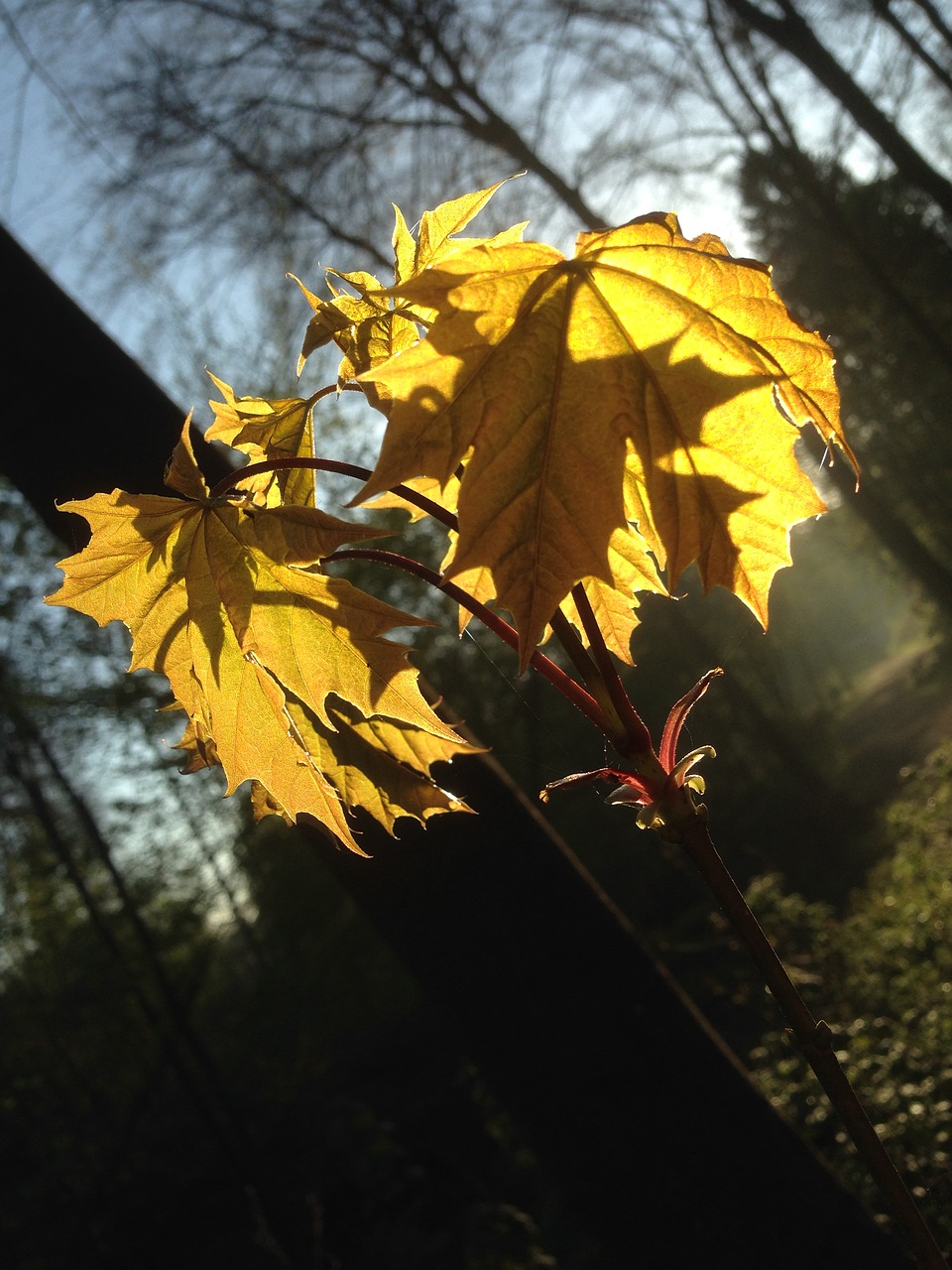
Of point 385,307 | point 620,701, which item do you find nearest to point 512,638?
point 620,701

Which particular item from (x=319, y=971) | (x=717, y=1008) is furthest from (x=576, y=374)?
(x=319, y=971)

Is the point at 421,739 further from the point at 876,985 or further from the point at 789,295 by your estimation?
the point at 789,295

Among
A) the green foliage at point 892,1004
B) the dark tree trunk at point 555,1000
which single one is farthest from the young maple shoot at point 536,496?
the green foliage at point 892,1004

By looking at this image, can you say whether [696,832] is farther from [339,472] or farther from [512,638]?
[339,472]

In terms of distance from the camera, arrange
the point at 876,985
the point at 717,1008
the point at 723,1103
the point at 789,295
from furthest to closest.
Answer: the point at 789,295 < the point at 717,1008 < the point at 876,985 < the point at 723,1103

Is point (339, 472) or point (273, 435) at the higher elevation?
point (273, 435)

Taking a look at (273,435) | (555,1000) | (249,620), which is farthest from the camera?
(555,1000)

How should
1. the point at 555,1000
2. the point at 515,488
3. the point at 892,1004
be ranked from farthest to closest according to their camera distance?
the point at 892,1004, the point at 555,1000, the point at 515,488
